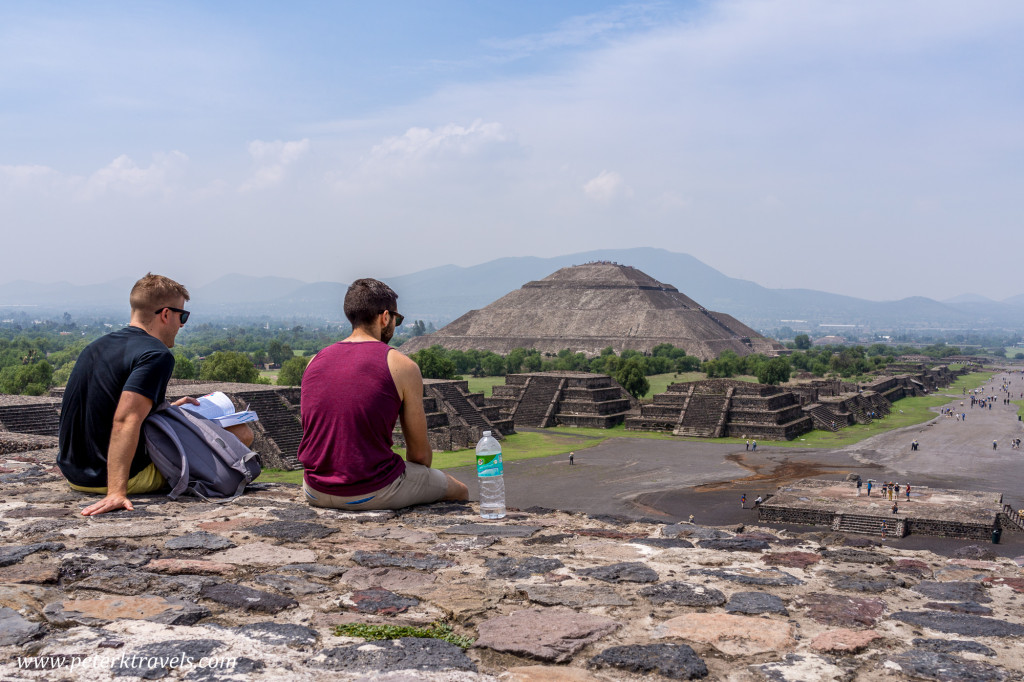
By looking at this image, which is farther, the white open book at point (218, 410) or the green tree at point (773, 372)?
the green tree at point (773, 372)

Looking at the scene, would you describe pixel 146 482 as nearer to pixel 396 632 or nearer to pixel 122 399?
pixel 122 399

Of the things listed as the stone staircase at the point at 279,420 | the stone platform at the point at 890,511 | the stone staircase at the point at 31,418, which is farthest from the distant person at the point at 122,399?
the stone staircase at the point at 279,420

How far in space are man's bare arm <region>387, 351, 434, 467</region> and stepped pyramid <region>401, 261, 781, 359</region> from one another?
340 ft

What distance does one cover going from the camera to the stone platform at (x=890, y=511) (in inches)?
948

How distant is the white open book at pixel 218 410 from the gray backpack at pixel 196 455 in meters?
0.18

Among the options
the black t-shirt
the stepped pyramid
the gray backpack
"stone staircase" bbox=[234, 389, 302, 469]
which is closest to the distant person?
the black t-shirt

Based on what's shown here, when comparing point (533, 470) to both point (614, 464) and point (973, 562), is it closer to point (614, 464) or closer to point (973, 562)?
point (614, 464)

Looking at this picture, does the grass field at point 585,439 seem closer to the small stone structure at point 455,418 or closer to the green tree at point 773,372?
the small stone structure at point 455,418

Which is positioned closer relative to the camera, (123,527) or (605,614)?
(605,614)

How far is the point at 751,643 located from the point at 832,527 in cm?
2361

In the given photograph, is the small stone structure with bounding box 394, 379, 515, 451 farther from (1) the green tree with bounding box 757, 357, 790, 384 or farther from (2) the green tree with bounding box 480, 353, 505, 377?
(2) the green tree with bounding box 480, 353, 505, 377

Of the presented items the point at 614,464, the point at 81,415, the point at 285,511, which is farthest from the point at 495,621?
the point at 614,464

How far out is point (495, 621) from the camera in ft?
12.9

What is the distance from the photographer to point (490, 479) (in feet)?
22.0
